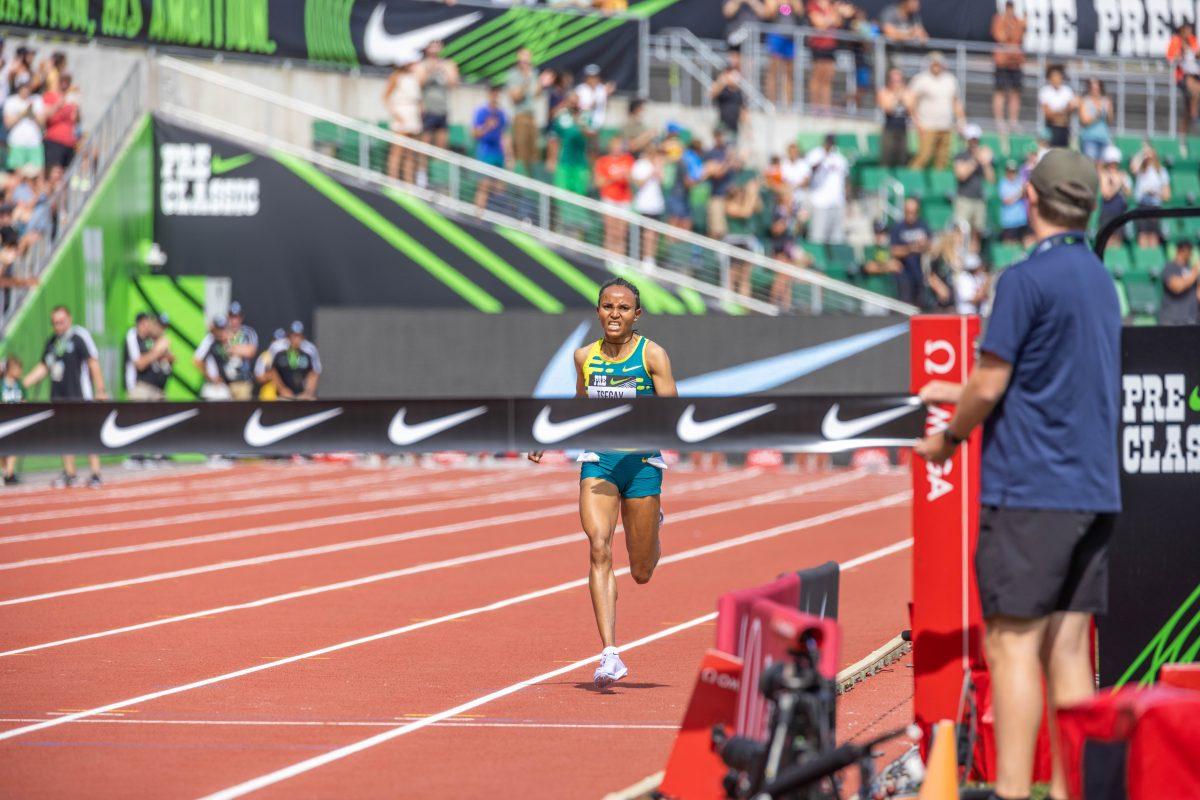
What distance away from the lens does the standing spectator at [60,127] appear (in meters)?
27.2

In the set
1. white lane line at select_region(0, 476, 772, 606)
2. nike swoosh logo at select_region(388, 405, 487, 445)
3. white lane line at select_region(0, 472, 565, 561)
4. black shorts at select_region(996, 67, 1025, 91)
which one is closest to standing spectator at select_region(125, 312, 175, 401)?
white lane line at select_region(0, 472, 565, 561)

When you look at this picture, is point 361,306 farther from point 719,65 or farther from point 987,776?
point 987,776

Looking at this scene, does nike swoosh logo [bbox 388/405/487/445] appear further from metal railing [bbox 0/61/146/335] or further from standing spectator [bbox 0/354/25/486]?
metal railing [bbox 0/61/146/335]

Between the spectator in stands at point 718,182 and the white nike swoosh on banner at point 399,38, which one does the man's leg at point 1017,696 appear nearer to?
the spectator in stands at point 718,182

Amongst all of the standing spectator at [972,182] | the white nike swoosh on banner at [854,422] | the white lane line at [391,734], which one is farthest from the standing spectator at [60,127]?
the white nike swoosh on banner at [854,422]

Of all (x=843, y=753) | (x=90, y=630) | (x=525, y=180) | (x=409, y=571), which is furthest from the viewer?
(x=525, y=180)

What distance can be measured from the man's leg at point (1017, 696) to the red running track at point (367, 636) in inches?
64.2

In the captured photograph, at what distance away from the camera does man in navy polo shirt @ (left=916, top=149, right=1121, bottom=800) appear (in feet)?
19.0

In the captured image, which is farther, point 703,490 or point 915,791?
→ point 703,490

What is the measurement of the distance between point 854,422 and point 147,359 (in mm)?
20026

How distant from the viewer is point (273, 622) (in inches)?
474

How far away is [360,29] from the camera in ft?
99.1

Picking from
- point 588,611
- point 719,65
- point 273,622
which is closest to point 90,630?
point 273,622

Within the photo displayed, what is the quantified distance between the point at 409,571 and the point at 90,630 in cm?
370
